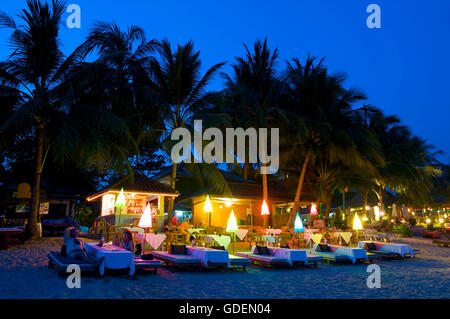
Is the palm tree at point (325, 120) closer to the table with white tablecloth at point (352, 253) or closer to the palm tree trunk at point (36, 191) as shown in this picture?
the table with white tablecloth at point (352, 253)

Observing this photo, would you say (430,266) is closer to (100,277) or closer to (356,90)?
(100,277)

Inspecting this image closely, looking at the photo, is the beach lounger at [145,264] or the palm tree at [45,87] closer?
the beach lounger at [145,264]

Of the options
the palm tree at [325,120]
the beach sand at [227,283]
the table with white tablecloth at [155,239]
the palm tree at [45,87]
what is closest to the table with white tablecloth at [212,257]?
the beach sand at [227,283]

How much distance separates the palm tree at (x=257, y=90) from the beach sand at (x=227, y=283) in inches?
368

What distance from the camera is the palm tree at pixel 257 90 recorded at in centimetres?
1820

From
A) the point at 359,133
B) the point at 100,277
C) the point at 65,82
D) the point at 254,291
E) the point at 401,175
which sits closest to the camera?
the point at 254,291

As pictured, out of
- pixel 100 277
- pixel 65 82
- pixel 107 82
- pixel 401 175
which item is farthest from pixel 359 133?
pixel 100 277

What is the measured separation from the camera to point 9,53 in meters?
13.8

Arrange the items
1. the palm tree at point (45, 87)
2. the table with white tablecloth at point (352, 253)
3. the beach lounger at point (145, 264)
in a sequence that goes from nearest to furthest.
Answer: the beach lounger at point (145, 264), the table with white tablecloth at point (352, 253), the palm tree at point (45, 87)

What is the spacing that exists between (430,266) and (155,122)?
→ 1146 centimetres

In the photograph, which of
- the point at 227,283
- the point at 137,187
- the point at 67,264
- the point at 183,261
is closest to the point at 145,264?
the point at 183,261

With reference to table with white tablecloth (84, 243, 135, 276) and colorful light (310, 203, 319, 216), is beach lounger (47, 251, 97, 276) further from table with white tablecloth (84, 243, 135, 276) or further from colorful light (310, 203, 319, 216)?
colorful light (310, 203, 319, 216)

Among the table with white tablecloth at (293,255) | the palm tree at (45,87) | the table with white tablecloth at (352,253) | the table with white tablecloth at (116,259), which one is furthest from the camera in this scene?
the palm tree at (45,87)

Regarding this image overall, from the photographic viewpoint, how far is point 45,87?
1345cm
